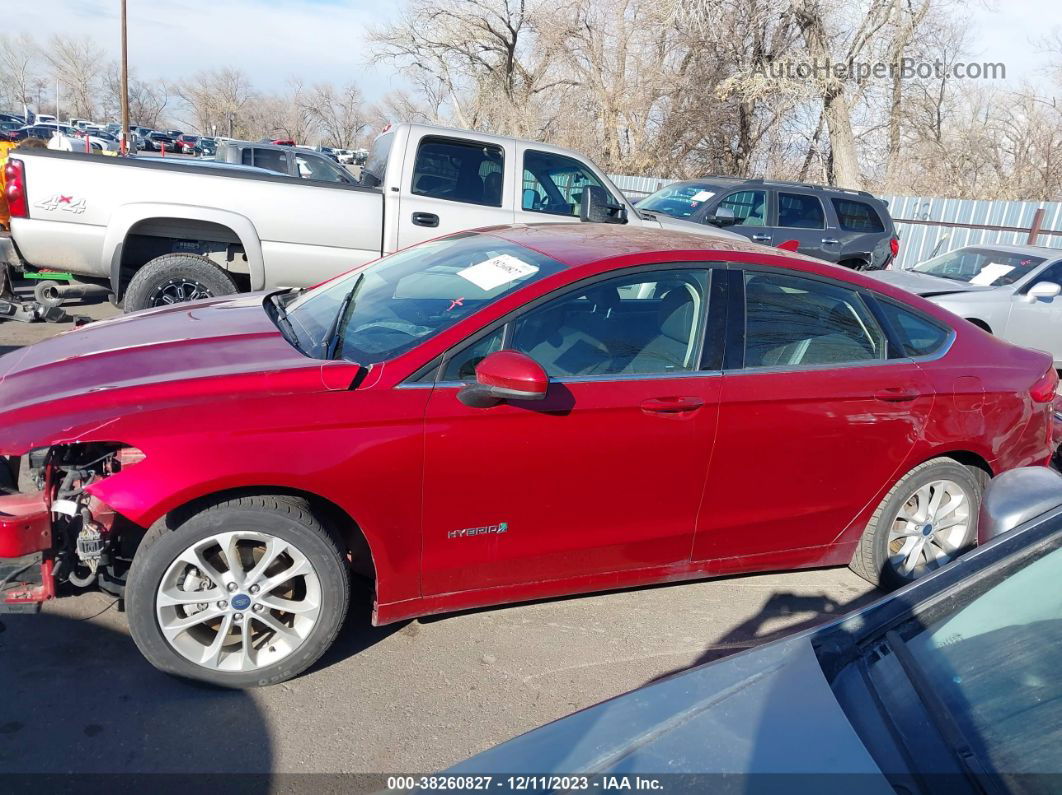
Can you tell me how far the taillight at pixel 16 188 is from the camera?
21.4ft

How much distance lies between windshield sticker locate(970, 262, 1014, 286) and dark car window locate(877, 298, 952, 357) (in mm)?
5986

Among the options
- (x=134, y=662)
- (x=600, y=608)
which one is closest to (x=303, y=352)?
(x=134, y=662)

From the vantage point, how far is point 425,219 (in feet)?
24.8

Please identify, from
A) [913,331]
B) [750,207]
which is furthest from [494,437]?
[750,207]

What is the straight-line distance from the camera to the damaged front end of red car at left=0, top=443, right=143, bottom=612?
290cm

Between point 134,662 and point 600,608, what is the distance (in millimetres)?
1932

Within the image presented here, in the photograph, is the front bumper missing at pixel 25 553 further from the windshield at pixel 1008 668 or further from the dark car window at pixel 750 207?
the dark car window at pixel 750 207

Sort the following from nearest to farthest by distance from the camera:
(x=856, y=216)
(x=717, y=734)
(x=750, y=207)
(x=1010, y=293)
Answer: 1. (x=717, y=734)
2. (x=1010, y=293)
3. (x=750, y=207)
4. (x=856, y=216)

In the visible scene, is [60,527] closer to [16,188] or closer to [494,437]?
[494,437]

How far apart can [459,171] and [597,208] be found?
1.31 metres

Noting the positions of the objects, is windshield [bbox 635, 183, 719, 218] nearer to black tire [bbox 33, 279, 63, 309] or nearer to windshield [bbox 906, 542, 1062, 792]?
black tire [bbox 33, 279, 63, 309]

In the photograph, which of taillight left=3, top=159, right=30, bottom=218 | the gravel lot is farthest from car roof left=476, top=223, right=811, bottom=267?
taillight left=3, top=159, right=30, bottom=218

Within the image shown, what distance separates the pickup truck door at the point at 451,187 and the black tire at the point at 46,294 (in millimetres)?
3231

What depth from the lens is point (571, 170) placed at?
822cm
